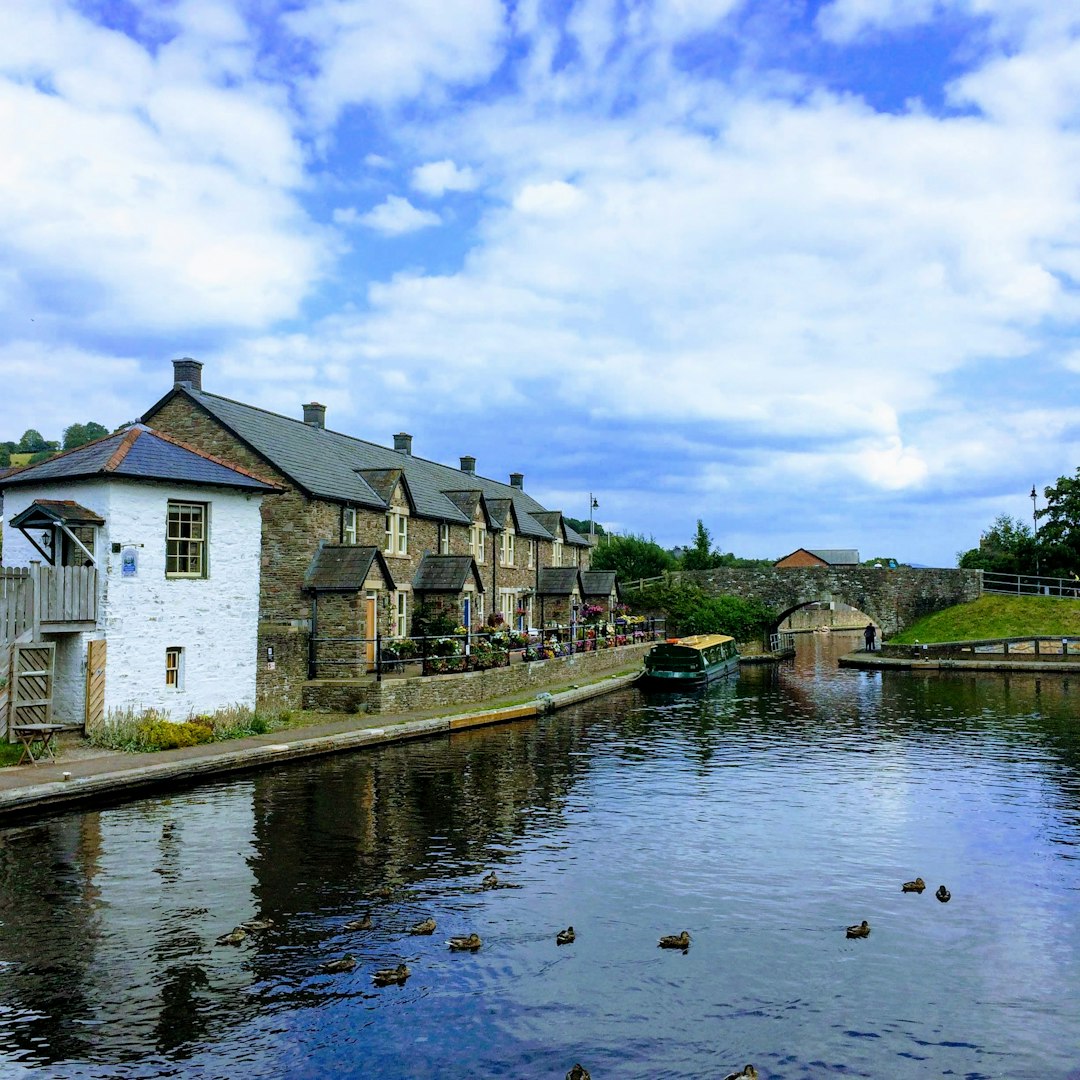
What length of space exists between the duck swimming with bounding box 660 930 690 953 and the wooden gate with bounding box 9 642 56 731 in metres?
15.2

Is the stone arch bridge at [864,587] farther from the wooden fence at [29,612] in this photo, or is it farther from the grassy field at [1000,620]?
the wooden fence at [29,612]

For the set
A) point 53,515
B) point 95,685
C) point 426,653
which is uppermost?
point 53,515

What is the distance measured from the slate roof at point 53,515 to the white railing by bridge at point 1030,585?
178 feet

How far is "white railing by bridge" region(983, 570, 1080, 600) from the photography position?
6016 centimetres

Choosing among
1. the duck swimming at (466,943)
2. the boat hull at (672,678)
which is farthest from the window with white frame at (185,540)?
the boat hull at (672,678)

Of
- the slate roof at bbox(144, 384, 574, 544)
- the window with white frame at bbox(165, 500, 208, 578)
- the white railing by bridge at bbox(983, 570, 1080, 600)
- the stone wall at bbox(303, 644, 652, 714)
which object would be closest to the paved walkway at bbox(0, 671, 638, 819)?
the stone wall at bbox(303, 644, 652, 714)

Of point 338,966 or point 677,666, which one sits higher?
point 677,666

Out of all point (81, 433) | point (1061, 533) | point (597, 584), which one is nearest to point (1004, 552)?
point (1061, 533)

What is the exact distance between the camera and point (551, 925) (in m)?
12.3

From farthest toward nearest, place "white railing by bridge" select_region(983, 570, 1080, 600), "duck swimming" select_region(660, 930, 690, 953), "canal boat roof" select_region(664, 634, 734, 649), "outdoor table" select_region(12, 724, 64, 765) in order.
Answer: "white railing by bridge" select_region(983, 570, 1080, 600), "canal boat roof" select_region(664, 634, 734, 649), "outdoor table" select_region(12, 724, 64, 765), "duck swimming" select_region(660, 930, 690, 953)

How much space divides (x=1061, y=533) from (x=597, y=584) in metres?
33.5

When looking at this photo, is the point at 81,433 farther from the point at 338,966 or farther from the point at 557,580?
the point at 338,966

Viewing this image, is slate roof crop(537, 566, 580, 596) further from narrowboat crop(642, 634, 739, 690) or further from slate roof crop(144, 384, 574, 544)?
narrowboat crop(642, 634, 739, 690)


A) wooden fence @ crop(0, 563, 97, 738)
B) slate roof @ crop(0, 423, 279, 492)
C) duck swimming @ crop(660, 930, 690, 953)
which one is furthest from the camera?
slate roof @ crop(0, 423, 279, 492)
